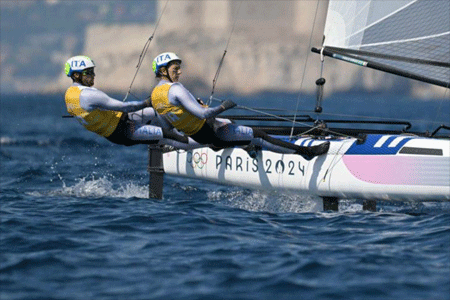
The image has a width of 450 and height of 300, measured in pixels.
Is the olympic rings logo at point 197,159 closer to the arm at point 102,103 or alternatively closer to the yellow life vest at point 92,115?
the yellow life vest at point 92,115

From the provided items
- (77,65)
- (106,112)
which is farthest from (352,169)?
(77,65)

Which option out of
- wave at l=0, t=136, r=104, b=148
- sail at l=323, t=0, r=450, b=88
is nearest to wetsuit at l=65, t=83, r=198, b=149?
sail at l=323, t=0, r=450, b=88

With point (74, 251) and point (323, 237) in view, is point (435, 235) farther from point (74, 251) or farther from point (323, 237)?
point (74, 251)

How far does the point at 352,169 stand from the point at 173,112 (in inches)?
70.1

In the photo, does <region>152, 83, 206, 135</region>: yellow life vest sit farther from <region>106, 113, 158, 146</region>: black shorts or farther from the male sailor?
<region>106, 113, 158, 146</region>: black shorts

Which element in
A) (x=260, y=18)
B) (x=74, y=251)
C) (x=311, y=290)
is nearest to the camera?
(x=311, y=290)

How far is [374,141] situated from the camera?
8570 millimetres

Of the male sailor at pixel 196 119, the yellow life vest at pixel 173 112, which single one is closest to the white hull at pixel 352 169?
the male sailor at pixel 196 119

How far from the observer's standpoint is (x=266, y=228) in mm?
7609

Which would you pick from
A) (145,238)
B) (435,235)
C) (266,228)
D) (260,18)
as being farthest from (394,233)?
(260,18)

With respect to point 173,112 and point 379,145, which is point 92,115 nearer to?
point 173,112

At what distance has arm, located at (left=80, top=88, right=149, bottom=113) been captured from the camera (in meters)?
8.34

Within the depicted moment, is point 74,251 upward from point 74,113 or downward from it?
downward

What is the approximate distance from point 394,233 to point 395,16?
2.65m
